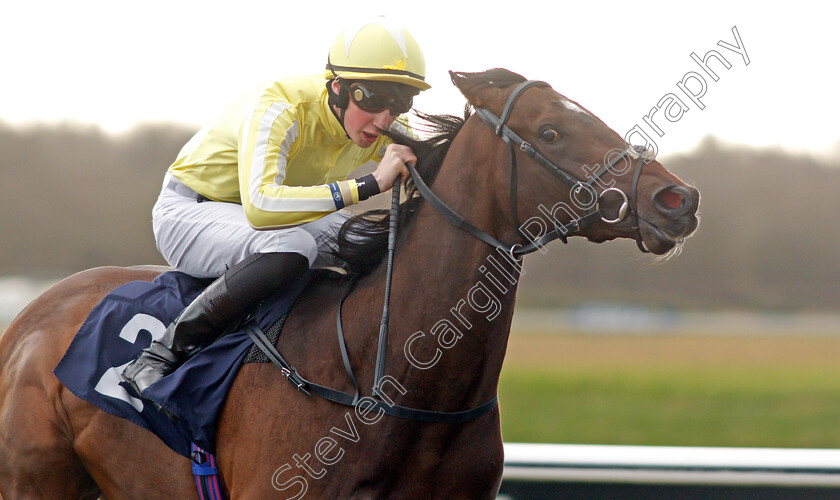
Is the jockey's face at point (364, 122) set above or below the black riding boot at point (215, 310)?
above

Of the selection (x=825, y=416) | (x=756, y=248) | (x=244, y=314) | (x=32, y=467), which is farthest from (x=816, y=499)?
(x=756, y=248)

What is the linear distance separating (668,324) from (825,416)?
12439 millimetres

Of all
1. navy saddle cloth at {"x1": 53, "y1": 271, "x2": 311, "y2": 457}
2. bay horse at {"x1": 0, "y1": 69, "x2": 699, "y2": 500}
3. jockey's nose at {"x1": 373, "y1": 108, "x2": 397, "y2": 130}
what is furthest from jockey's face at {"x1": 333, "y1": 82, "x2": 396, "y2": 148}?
navy saddle cloth at {"x1": 53, "y1": 271, "x2": 311, "y2": 457}

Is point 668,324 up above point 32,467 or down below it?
below

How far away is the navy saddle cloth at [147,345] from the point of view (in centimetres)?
239

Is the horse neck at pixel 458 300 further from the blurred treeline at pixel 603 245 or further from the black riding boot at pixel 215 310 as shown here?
the blurred treeline at pixel 603 245

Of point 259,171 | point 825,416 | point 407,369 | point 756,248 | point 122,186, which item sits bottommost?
point 122,186

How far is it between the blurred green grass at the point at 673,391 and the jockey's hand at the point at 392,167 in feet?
22.2

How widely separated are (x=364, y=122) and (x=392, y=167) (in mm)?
242

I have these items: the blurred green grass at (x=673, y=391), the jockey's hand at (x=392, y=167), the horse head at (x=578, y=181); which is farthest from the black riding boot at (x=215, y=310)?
the blurred green grass at (x=673, y=391)

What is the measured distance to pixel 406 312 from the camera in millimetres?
2234

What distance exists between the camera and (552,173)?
6.93ft

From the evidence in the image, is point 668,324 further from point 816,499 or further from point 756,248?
point 816,499

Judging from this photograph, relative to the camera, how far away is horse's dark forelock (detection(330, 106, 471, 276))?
238 cm
